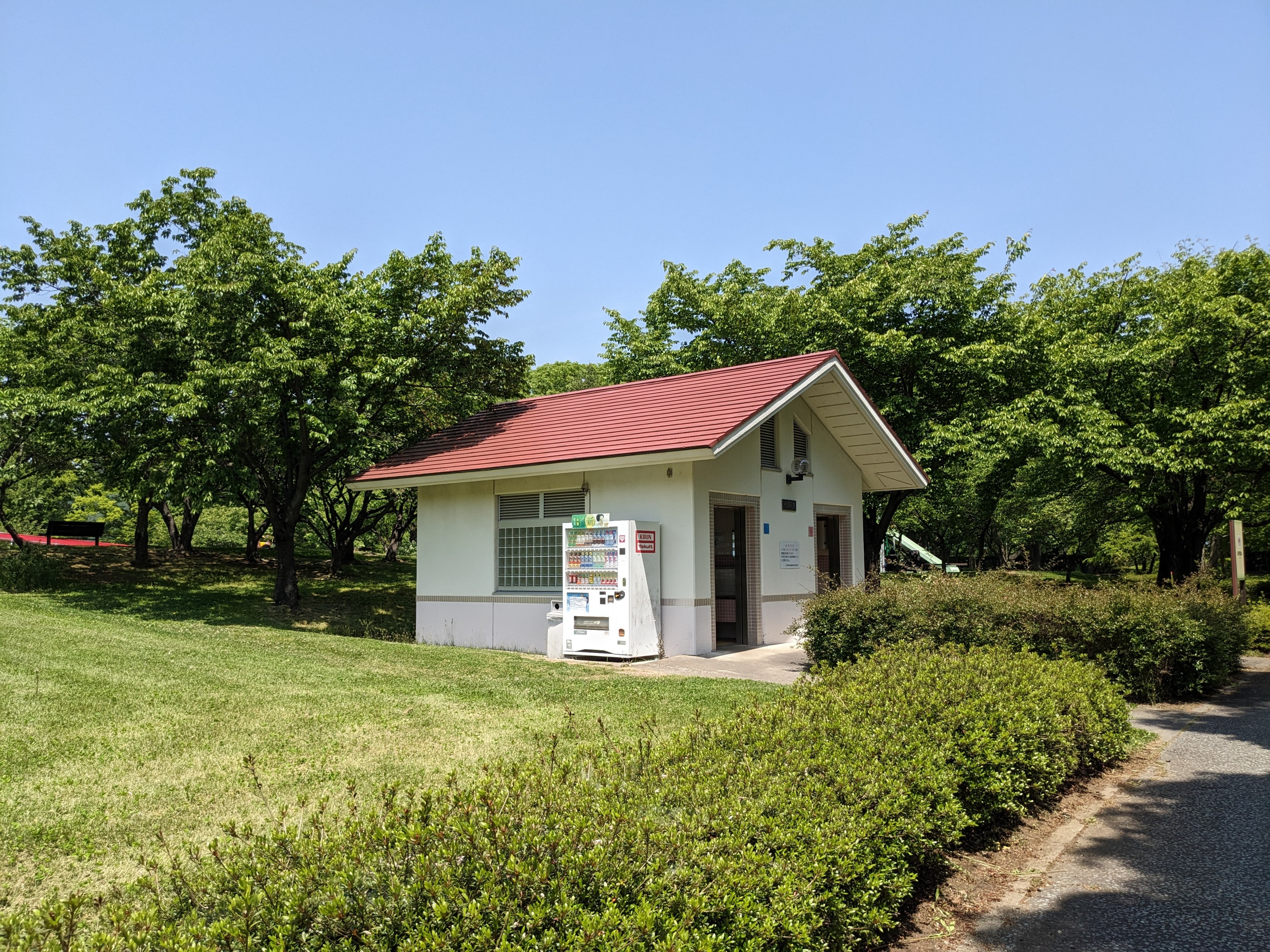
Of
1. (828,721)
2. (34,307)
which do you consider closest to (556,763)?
(828,721)

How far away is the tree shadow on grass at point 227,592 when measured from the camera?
1912 centimetres

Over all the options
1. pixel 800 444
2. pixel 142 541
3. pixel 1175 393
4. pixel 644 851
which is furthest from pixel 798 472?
pixel 142 541

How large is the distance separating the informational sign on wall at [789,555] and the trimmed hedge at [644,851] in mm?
10556

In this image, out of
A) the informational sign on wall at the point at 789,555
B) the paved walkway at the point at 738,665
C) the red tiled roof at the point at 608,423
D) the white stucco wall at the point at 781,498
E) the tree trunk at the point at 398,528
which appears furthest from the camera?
the tree trunk at the point at 398,528

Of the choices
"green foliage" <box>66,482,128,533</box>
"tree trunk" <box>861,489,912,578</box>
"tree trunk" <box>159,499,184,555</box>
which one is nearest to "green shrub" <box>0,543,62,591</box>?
"tree trunk" <box>159,499,184,555</box>

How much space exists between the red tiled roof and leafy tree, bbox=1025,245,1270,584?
25.7 feet

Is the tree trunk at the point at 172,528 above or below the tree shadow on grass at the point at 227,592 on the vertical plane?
above

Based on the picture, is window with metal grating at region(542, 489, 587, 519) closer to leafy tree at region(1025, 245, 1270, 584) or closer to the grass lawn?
the grass lawn

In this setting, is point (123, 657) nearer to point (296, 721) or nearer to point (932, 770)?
point (296, 721)

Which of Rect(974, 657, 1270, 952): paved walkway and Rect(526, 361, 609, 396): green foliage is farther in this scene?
Rect(526, 361, 609, 396): green foliage

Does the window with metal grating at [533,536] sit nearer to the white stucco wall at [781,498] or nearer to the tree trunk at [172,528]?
the white stucco wall at [781,498]

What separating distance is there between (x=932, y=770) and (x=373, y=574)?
27733 millimetres

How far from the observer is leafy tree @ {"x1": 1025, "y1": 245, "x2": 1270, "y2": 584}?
18.7 meters

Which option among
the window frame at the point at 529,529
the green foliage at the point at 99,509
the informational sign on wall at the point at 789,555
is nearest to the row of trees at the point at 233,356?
the window frame at the point at 529,529
